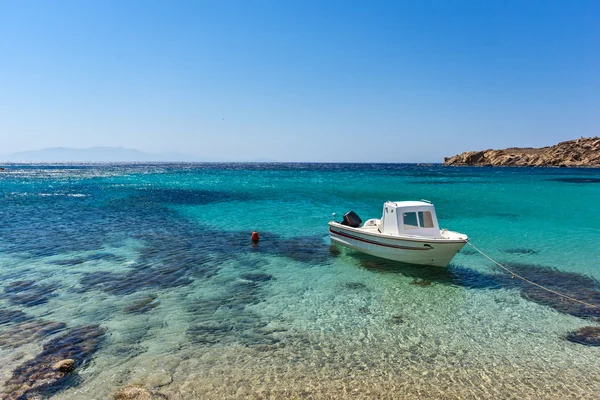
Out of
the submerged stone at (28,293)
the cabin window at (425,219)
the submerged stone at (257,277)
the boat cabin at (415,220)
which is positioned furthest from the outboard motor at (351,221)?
the submerged stone at (28,293)

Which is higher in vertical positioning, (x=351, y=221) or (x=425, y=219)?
(x=425, y=219)

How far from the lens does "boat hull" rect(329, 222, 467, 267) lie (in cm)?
1611

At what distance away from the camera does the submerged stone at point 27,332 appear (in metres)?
9.60

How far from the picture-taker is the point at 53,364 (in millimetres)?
8547

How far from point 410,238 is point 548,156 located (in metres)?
162

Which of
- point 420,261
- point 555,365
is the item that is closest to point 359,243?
point 420,261

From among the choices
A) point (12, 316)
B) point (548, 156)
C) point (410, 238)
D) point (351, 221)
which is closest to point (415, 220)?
point (410, 238)

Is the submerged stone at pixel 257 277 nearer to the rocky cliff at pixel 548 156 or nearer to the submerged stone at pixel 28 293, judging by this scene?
the submerged stone at pixel 28 293

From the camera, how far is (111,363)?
873cm

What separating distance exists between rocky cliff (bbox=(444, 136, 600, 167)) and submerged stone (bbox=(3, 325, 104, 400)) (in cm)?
16465

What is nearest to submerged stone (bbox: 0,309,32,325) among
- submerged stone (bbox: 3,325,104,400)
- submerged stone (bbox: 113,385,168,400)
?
submerged stone (bbox: 3,325,104,400)

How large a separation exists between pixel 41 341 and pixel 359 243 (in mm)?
13919

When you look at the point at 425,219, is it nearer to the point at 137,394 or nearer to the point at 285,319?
the point at 285,319

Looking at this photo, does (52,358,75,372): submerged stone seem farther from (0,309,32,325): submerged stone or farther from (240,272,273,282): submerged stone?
(240,272,273,282): submerged stone
